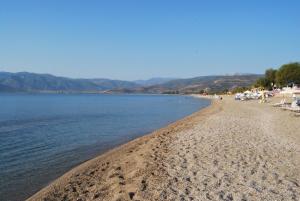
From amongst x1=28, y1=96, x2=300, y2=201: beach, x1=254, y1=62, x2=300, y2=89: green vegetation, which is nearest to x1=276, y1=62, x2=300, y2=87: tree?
x1=254, y1=62, x2=300, y2=89: green vegetation

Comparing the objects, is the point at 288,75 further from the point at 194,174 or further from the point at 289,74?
the point at 194,174

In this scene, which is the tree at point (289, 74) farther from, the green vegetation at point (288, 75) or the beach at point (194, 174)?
the beach at point (194, 174)

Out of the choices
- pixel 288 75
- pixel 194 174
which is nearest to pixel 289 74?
pixel 288 75

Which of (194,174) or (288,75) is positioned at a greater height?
(288,75)

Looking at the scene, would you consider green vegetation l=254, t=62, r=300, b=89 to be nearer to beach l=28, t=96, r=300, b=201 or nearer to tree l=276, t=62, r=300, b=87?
tree l=276, t=62, r=300, b=87

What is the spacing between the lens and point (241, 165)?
13.0 meters

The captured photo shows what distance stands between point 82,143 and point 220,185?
49.7 ft

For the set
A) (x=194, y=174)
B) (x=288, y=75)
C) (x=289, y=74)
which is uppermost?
(x=289, y=74)

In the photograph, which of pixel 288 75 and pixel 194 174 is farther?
pixel 288 75

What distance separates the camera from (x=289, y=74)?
100250mm

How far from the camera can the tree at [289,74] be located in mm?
100006

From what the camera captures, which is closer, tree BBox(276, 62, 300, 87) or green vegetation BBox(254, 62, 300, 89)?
tree BBox(276, 62, 300, 87)

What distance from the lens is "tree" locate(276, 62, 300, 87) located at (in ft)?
328

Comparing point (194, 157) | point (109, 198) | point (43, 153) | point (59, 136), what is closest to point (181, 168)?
point (194, 157)
